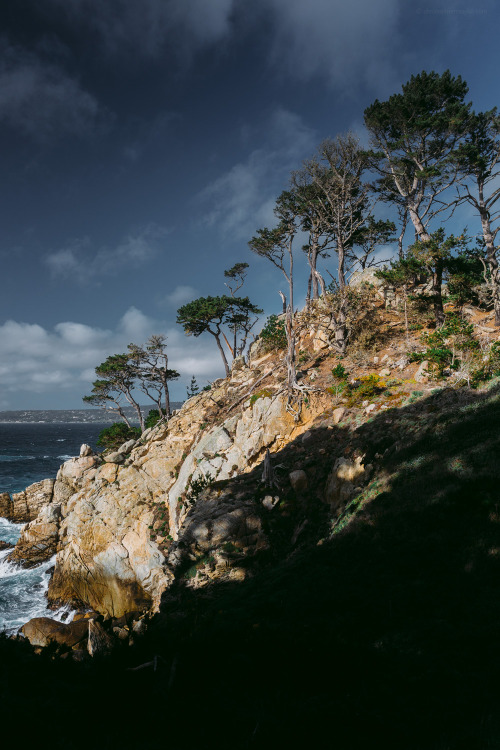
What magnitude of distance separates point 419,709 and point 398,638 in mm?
1067

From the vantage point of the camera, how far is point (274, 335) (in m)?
28.8

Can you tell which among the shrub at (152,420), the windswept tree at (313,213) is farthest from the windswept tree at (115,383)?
the windswept tree at (313,213)

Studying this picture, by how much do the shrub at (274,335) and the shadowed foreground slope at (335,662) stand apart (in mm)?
21841

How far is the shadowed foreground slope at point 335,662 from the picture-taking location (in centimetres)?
250

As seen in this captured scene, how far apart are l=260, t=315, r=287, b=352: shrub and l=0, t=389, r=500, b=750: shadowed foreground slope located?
2184 centimetres

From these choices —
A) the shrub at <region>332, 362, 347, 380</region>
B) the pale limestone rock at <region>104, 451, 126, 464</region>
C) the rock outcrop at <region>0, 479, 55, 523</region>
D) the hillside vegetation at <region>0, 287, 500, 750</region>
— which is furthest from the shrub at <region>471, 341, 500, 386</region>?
the rock outcrop at <region>0, 479, 55, 523</region>

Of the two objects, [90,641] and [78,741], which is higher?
[78,741]

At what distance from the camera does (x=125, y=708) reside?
8.30ft

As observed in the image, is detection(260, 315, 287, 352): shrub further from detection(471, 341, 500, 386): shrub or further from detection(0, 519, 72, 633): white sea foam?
detection(0, 519, 72, 633): white sea foam

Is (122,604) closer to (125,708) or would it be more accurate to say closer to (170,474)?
(170,474)

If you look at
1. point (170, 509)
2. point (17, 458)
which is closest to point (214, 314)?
point (170, 509)

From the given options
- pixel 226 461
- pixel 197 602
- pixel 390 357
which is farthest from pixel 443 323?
pixel 197 602

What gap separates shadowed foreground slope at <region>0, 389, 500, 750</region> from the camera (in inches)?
98.5

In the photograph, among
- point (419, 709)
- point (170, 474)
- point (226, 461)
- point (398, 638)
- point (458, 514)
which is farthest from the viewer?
point (170, 474)
